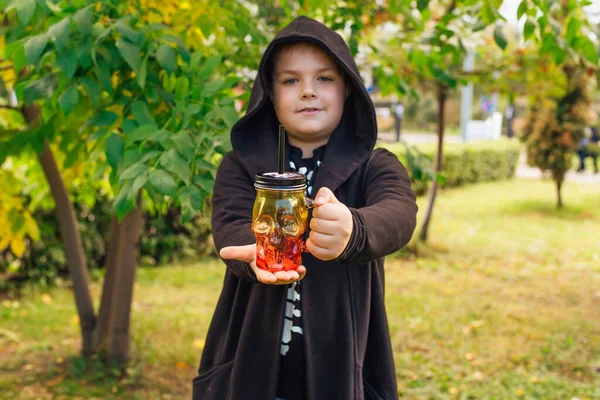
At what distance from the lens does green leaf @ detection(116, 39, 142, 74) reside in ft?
6.85

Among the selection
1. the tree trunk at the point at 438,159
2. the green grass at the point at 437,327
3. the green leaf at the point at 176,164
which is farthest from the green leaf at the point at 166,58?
the tree trunk at the point at 438,159

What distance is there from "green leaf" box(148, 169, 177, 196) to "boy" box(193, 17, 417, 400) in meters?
0.17

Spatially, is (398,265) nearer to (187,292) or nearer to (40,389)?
(187,292)

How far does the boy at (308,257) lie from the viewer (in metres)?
1.63

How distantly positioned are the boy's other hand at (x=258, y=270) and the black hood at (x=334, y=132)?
309mm

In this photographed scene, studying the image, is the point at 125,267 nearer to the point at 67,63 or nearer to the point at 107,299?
the point at 107,299

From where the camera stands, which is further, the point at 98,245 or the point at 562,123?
the point at 562,123

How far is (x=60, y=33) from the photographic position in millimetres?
1999

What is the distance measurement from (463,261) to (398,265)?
0.80 m

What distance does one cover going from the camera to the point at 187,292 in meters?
5.97

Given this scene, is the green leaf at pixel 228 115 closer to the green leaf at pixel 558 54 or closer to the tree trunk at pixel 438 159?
the green leaf at pixel 558 54

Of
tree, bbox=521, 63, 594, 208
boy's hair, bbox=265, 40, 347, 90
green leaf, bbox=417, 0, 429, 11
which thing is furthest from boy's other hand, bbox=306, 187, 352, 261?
tree, bbox=521, 63, 594, 208

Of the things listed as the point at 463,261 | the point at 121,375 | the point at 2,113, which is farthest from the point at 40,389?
the point at 463,261

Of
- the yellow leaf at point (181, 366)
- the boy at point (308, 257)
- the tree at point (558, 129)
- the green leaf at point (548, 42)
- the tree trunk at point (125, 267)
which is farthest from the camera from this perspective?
the tree at point (558, 129)
